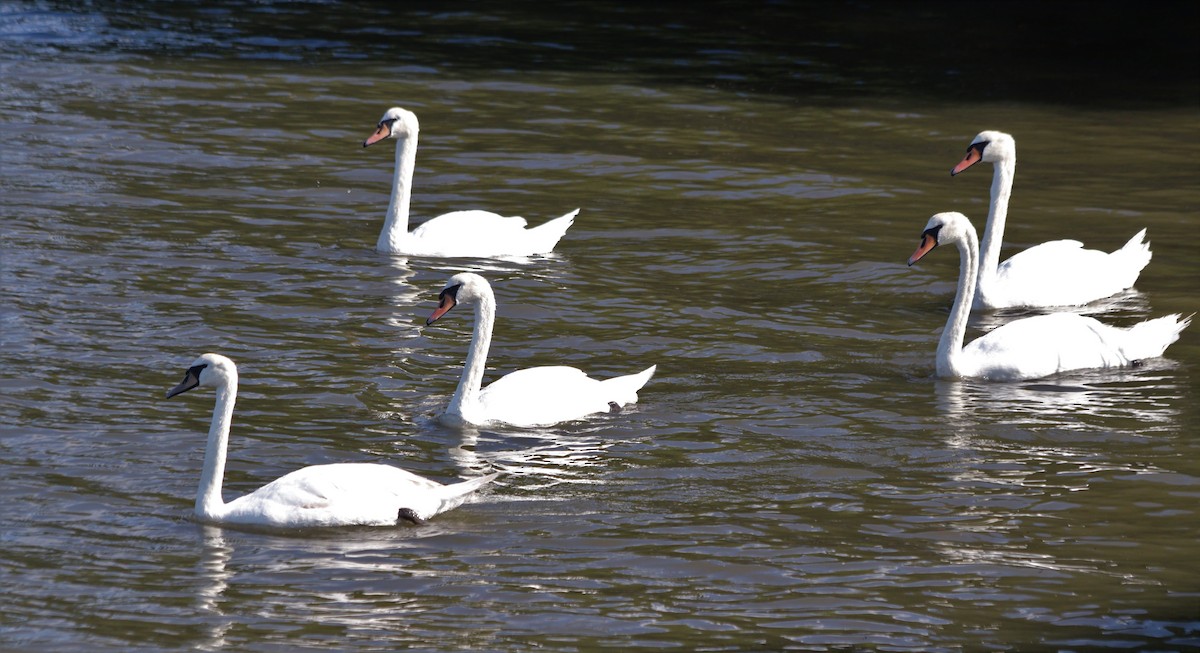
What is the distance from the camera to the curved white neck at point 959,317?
36.7 feet

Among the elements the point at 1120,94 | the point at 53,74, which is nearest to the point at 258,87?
the point at 53,74

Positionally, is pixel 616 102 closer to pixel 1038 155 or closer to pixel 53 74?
pixel 1038 155

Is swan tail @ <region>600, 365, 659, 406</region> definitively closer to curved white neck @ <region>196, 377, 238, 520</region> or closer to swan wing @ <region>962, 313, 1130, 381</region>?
swan wing @ <region>962, 313, 1130, 381</region>

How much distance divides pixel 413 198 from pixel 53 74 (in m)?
5.75

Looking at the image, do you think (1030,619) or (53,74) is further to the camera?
(53,74)

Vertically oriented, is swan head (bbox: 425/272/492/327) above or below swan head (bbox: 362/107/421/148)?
below

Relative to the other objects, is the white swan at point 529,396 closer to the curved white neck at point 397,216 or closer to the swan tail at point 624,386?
the swan tail at point 624,386

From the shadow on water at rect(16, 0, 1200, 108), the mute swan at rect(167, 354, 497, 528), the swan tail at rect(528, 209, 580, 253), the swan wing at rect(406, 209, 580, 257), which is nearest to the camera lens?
the mute swan at rect(167, 354, 497, 528)

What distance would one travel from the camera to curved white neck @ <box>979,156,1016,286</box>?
1321 cm

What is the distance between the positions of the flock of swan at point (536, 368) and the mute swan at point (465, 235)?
1 cm

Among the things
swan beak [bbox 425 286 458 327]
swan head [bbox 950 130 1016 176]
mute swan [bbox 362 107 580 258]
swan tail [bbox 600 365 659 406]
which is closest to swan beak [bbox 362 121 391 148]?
mute swan [bbox 362 107 580 258]

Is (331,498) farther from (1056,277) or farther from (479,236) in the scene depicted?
(1056,277)

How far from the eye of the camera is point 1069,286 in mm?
12992

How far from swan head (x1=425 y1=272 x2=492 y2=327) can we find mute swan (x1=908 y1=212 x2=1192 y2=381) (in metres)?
2.90
